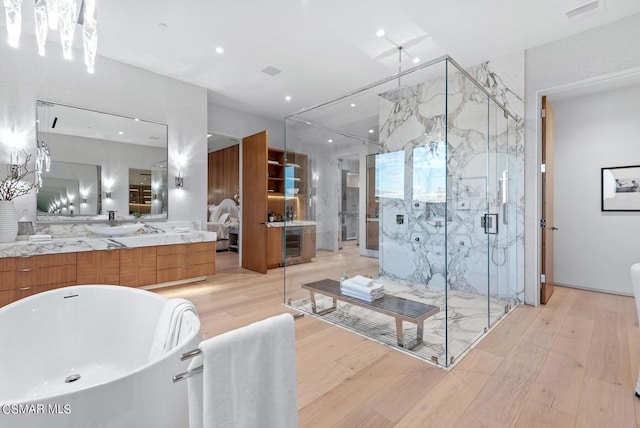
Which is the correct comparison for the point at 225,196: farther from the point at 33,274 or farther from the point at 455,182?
the point at 455,182

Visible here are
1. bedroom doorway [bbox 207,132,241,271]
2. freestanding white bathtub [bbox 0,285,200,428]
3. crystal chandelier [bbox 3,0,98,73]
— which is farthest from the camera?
bedroom doorway [bbox 207,132,241,271]

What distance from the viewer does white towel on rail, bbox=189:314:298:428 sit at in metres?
1.01

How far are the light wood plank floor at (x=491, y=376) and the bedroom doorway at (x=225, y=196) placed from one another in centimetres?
463

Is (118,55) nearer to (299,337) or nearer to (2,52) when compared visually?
(2,52)

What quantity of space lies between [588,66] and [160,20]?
466cm

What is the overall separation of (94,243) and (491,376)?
419 cm

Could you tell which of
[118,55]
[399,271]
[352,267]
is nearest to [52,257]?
[118,55]

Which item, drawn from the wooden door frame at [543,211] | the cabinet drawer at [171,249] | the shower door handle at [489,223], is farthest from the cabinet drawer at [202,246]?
the wooden door frame at [543,211]

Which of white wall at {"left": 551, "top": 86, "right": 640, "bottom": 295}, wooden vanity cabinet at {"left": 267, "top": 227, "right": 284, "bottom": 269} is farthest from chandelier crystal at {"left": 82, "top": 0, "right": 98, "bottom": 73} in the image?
white wall at {"left": 551, "top": 86, "right": 640, "bottom": 295}

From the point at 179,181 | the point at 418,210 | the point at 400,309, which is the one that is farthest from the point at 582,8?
the point at 179,181

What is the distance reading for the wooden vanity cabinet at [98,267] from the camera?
3.40 meters

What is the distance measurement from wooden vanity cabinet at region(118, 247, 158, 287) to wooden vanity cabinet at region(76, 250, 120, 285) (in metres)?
0.06

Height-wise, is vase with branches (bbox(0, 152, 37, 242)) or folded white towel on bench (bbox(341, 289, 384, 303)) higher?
vase with branches (bbox(0, 152, 37, 242))

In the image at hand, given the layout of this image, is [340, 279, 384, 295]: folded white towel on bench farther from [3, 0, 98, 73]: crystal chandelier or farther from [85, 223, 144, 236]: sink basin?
[85, 223, 144, 236]: sink basin
